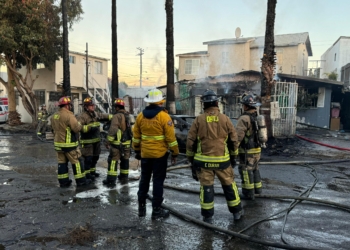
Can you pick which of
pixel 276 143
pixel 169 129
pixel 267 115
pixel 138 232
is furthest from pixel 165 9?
pixel 138 232

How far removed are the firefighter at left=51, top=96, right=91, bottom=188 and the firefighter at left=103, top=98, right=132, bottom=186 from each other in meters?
0.56

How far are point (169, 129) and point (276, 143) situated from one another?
341 inches

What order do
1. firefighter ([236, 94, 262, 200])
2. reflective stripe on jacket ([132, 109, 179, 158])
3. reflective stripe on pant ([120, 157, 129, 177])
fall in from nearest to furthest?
reflective stripe on jacket ([132, 109, 179, 158]) < firefighter ([236, 94, 262, 200]) < reflective stripe on pant ([120, 157, 129, 177])

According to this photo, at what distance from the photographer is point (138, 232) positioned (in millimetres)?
4047

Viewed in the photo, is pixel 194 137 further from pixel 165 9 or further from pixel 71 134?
pixel 165 9

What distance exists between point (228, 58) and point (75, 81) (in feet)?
42.2

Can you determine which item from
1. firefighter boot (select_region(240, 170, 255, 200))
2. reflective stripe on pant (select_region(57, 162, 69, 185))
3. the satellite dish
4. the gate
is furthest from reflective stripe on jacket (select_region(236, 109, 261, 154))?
the satellite dish

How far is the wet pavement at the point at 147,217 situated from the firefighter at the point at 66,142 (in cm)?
29

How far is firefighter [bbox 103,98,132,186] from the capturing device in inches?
248

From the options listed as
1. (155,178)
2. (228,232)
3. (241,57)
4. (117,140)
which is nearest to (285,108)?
(117,140)

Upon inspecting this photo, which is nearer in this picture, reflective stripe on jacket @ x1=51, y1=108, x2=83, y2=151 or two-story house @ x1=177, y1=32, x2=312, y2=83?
reflective stripe on jacket @ x1=51, y1=108, x2=83, y2=151

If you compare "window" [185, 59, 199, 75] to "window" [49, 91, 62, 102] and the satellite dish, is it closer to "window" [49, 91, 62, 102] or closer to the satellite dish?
the satellite dish

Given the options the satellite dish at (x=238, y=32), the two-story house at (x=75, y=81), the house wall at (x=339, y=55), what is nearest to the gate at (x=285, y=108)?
the two-story house at (x=75, y=81)

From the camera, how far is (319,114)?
18828 millimetres
